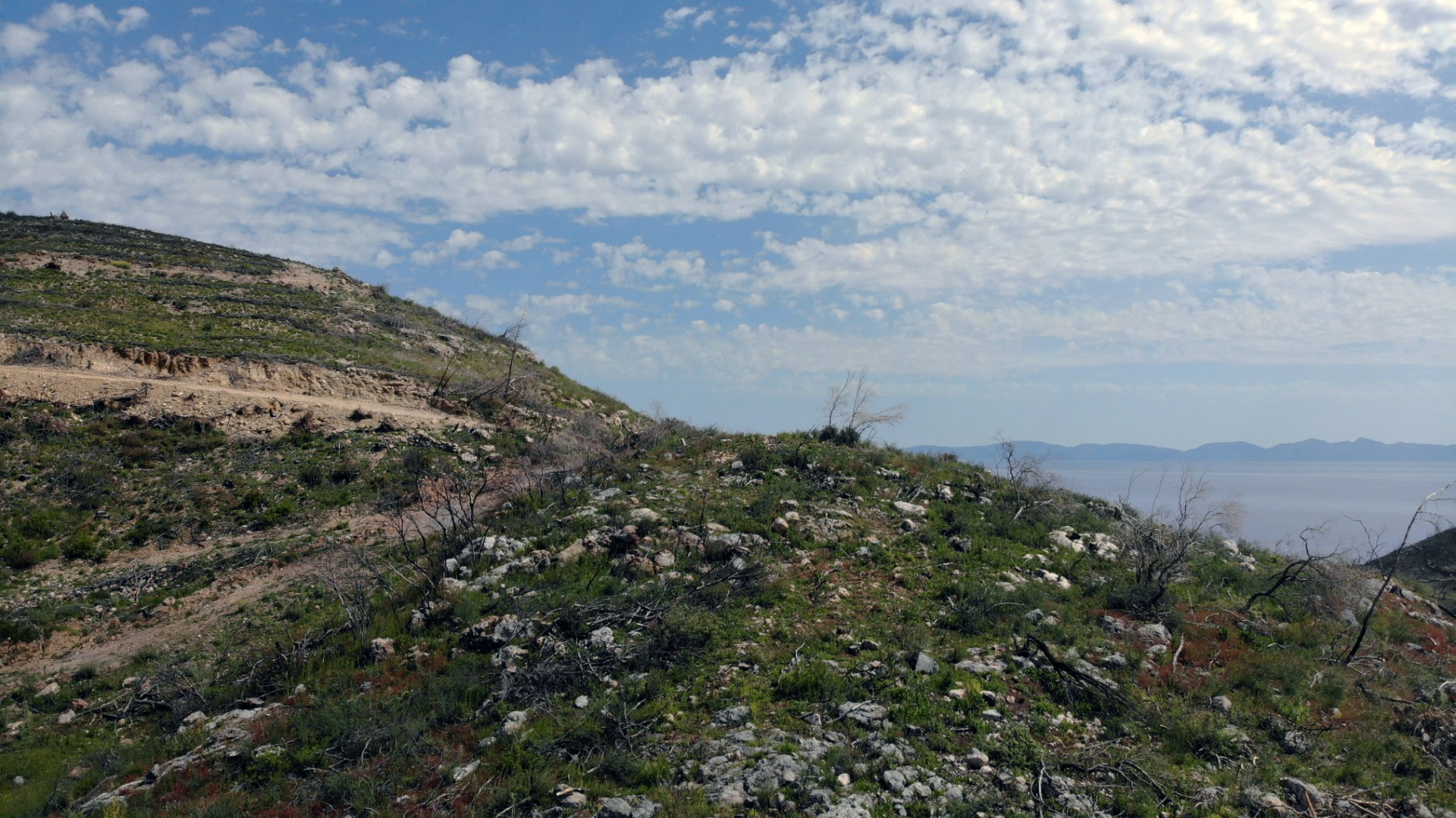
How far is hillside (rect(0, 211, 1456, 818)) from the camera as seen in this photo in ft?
24.5

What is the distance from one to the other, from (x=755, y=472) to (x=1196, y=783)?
1035 cm

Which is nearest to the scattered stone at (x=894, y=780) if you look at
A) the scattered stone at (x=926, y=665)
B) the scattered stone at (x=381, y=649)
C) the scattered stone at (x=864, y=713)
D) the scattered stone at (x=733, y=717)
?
the scattered stone at (x=864, y=713)

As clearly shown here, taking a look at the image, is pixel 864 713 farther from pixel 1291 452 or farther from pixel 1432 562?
pixel 1291 452

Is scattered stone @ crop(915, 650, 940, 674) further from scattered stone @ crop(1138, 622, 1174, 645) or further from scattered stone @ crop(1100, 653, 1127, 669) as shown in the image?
scattered stone @ crop(1138, 622, 1174, 645)

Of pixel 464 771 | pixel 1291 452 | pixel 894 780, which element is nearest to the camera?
pixel 894 780

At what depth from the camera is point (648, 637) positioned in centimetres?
988

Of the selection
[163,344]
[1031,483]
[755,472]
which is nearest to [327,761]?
[755,472]

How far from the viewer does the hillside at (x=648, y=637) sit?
24.5 ft

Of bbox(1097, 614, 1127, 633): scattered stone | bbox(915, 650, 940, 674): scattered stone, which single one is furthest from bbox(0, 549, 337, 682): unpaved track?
bbox(1097, 614, 1127, 633): scattered stone

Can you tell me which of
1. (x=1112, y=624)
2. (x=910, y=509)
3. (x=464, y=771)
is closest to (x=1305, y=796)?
(x=1112, y=624)

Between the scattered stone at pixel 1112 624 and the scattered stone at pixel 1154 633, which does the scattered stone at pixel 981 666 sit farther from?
the scattered stone at pixel 1154 633

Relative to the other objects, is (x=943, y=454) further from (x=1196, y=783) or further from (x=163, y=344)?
(x=163, y=344)

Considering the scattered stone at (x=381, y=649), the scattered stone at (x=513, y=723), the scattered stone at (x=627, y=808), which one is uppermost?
the scattered stone at (x=627, y=808)

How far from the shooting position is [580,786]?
23.6 feet
